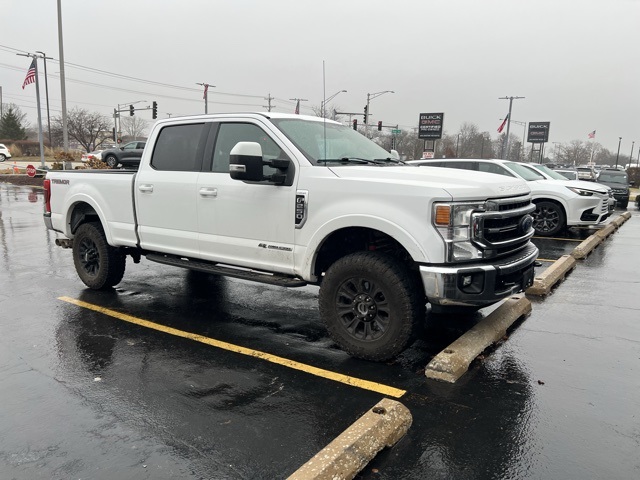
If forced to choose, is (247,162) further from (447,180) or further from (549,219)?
(549,219)

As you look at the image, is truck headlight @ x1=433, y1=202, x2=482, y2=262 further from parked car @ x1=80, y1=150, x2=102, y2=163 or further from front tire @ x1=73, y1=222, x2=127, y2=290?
parked car @ x1=80, y1=150, x2=102, y2=163

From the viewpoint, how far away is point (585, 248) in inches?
369

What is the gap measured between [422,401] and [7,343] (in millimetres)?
3877

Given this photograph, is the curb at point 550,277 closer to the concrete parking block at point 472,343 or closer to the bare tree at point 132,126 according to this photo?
the concrete parking block at point 472,343

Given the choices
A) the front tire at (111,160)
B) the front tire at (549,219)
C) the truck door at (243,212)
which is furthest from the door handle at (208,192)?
the front tire at (111,160)

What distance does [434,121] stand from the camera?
181 feet

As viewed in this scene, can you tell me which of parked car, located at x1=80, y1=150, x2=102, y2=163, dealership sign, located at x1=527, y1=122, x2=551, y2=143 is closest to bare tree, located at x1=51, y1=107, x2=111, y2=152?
parked car, located at x1=80, y1=150, x2=102, y2=163

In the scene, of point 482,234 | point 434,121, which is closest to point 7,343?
point 482,234

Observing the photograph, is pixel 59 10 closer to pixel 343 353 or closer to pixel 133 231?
pixel 133 231

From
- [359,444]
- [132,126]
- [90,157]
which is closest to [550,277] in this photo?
[359,444]

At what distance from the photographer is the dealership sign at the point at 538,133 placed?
7731 cm

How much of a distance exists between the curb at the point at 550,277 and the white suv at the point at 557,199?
3389 millimetres

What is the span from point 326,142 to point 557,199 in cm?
850

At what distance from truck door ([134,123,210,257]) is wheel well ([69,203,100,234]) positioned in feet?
3.68
